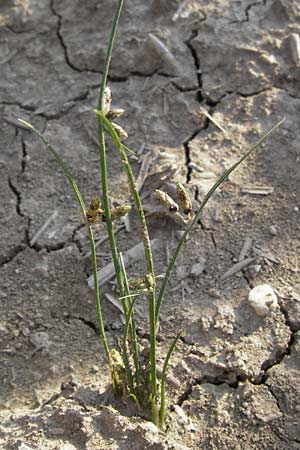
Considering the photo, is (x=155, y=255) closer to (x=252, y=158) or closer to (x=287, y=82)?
(x=252, y=158)

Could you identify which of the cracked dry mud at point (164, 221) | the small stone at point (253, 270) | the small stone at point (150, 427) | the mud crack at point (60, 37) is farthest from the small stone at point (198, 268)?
the mud crack at point (60, 37)

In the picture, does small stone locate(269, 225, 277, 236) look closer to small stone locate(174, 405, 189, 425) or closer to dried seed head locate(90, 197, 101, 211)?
small stone locate(174, 405, 189, 425)

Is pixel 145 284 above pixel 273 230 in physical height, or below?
above

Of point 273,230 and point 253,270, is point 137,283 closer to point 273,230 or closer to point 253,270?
point 253,270

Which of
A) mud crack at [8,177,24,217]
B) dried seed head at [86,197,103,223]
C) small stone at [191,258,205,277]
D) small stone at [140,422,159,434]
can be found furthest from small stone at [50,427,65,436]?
mud crack at [8,177,24,217]

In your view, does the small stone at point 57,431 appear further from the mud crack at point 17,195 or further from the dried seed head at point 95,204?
the mud crack at point 17,195

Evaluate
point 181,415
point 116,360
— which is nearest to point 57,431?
point 116,360
